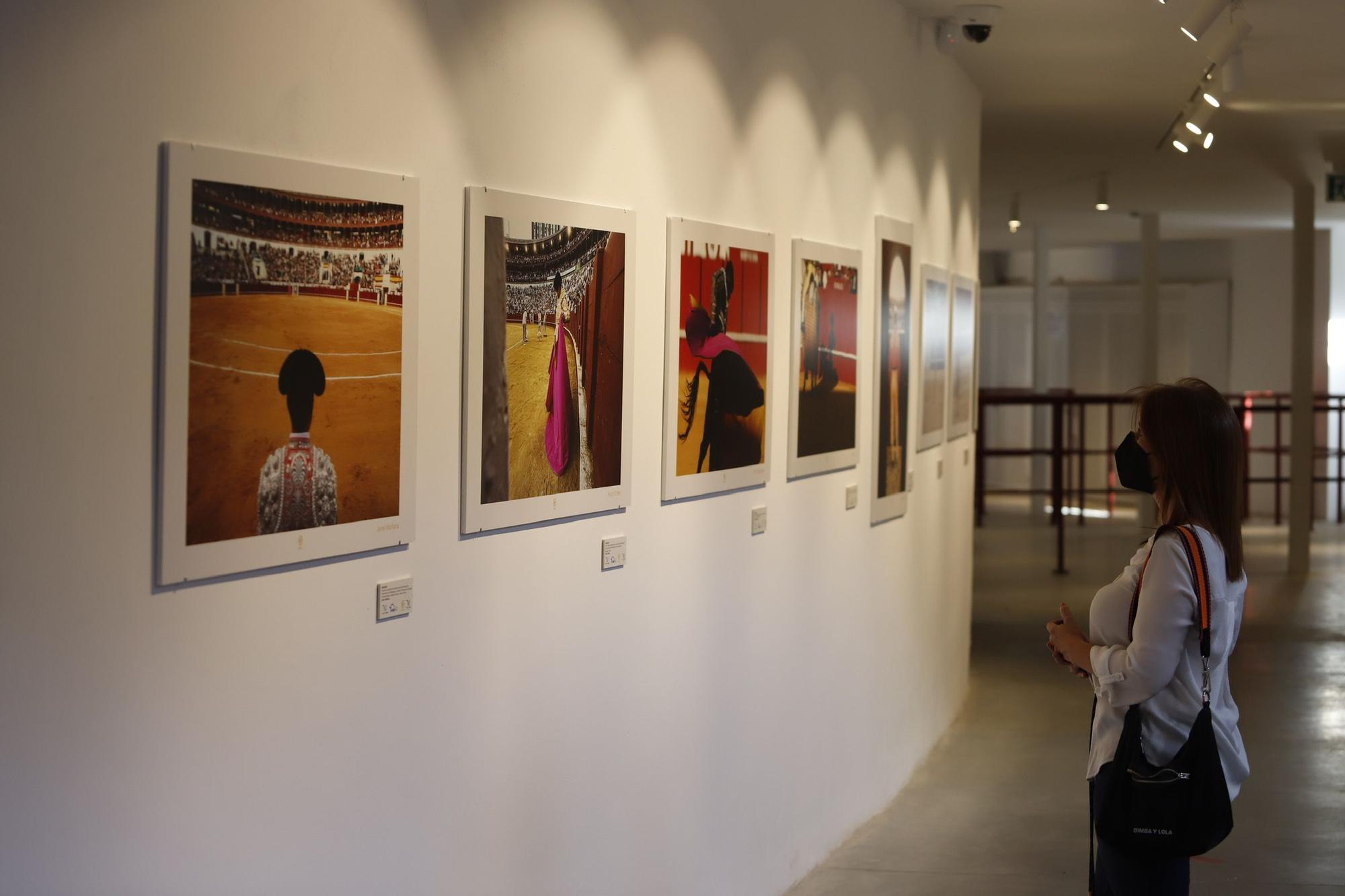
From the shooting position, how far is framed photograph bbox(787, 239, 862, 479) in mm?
4516

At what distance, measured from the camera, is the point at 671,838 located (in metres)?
3.71

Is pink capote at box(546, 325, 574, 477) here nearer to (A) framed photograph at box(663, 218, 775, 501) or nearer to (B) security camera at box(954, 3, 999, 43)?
(A) framed photograph at box(663, 218, 775, 501)

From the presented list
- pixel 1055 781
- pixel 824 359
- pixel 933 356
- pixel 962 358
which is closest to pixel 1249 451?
pixel 962 358

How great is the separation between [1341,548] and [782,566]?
11.5m

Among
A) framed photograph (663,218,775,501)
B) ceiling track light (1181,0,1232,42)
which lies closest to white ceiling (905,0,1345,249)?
ceiling track light (1181,0,1232,42)

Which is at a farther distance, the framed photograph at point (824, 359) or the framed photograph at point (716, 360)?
the framed photograph at point (824, 359)

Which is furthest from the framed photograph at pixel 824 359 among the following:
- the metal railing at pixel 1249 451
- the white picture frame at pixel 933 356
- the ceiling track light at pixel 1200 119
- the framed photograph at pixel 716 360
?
the metal railing at pixel 1249 451

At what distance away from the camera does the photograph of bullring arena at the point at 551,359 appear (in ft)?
9.36

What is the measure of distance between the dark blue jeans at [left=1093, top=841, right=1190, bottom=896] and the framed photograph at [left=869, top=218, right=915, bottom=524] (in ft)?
8.87

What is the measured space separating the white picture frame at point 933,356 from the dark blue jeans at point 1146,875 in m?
3.47

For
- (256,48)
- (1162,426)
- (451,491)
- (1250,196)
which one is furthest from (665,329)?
(1250,196)

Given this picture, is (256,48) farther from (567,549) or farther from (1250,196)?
(1250,196)

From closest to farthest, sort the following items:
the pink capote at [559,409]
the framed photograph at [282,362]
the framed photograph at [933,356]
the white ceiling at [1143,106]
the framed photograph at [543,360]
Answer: the framed photograph at [282,362]
the framed photograph at [543,360]
the pink capote at [559,409]
the white ceiling at [1143,106]
the framed photograph at [933,356]

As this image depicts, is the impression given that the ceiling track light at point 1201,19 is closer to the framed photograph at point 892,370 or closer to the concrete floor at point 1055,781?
the framed photograph at point 892,370
